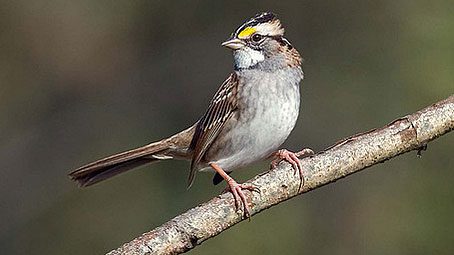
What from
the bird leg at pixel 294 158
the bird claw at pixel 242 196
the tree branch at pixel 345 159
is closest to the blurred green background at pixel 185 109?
the bird leg at pixel 294 158

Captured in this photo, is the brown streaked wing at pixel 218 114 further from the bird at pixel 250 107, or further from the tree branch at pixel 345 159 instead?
the tree branch at pixel 345 159

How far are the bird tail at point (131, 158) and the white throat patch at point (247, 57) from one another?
1.69 ft

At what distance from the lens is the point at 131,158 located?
5605 mm

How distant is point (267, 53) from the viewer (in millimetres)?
5348

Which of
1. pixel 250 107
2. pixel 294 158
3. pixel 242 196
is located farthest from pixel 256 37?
pixel 242 196

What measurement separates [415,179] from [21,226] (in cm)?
281

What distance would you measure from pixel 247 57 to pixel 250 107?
0.23 metres

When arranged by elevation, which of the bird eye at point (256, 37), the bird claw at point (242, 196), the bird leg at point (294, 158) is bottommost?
the bird claw at point (242, 196)

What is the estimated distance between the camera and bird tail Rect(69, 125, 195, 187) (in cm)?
538

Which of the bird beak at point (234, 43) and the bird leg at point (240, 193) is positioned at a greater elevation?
the bird beak at point (234, 43)

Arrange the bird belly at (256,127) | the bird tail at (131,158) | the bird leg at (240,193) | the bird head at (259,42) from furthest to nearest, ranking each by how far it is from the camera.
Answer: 1. the bird tail at (131,158)
2. the bird head at (259,42)
3. the bird belly at (256,127)
4. the bird leg at (240,193)

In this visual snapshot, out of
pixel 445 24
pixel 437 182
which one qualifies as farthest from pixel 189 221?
pixel 445 24

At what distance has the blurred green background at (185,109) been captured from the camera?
7789 mm

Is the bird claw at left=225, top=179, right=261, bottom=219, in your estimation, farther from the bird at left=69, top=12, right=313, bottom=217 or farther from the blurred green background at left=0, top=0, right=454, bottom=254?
the blurred green background at left=0, top=0, right=454, bottom=254
